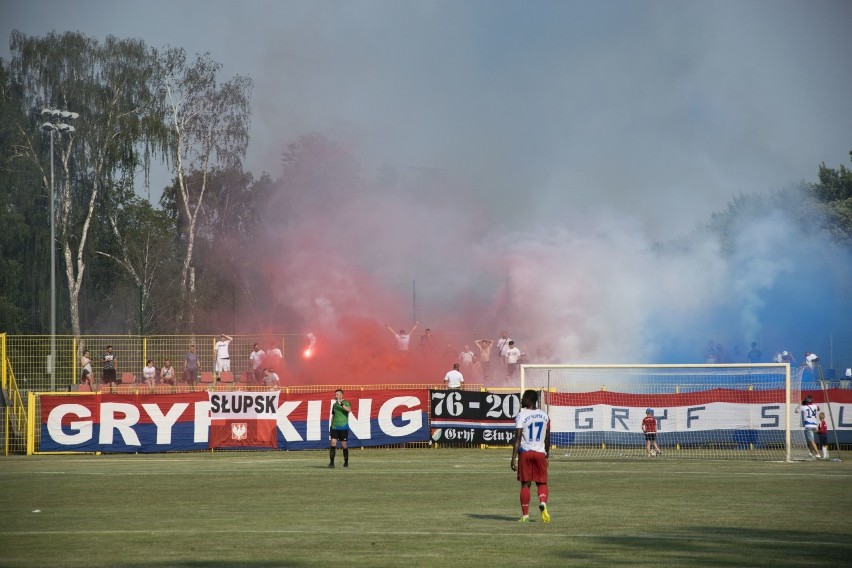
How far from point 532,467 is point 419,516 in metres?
1.94

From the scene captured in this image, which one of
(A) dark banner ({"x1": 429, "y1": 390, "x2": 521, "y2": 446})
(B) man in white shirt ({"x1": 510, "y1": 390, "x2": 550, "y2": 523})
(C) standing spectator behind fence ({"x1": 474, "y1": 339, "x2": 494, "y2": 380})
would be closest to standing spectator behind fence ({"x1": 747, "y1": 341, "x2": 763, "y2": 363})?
(C) standing spectator behind fence ({"x1": 474, "y1": 339, "x2": 494, "y2": 380})

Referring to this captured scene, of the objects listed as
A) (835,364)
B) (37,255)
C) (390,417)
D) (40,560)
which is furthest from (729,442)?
(37,255)

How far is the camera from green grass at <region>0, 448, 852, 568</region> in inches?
469

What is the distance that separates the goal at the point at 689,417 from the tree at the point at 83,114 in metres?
34.5

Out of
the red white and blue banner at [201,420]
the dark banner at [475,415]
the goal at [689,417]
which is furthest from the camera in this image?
the dark banner at [475,415]

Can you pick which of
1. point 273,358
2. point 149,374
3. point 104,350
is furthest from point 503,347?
point 104,350

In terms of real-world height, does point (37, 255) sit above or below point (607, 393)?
above

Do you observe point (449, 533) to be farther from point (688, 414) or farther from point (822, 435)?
point (688, 414)

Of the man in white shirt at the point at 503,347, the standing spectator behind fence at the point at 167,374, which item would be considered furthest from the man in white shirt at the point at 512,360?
the standing spectator behind fence at the point at 167,374

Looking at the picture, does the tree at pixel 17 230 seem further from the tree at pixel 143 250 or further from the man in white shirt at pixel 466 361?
the man in white shirt at pixel 466 361

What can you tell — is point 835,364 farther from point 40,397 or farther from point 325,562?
point 325,562

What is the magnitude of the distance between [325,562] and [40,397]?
77.6 ft

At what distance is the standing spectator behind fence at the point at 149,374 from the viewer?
38.2 metres

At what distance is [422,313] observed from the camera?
52.2 metres
